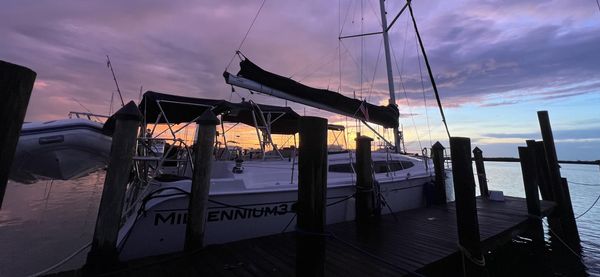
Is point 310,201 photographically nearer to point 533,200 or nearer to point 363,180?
point 363,180

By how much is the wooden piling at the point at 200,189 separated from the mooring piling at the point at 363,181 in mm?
3772

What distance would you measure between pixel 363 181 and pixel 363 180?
2 cm

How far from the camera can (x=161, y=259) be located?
455 centimetres

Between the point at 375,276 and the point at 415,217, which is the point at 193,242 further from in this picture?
the point at 415,217

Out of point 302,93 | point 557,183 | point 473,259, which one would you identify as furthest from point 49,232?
point 557,183

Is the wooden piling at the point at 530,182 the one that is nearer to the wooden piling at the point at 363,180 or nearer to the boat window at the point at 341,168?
the wooden piling at the point at 363,180

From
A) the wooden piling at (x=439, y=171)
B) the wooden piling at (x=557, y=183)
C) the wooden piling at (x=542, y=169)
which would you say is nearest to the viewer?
the wooden piling at (x=557, y=183)

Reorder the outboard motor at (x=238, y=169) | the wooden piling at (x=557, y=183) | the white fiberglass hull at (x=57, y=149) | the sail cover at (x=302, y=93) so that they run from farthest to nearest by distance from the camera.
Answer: the wooden piling at (x=557, y=183) < the sail cover at (x=302, y=93) < the outboard motor at (x=238, y=169) < the white fiberglass hull at (x=57, y=149)

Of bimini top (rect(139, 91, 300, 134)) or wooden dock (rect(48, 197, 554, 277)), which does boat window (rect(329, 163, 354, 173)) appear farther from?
bimini top (rect(139, 91, 300, 134))

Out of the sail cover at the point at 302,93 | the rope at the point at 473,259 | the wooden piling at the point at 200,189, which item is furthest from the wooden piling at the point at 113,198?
the rope at the point at 473,259

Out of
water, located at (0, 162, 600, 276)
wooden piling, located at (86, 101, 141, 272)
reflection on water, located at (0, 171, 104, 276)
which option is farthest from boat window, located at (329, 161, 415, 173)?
reflection on water, located at (0, 171, 104, 276)

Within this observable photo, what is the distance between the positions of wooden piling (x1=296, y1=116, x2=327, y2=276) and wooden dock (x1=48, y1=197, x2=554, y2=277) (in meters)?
0.25

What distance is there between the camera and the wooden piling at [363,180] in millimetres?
7074

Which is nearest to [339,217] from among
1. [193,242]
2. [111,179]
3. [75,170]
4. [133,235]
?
[193,242]
